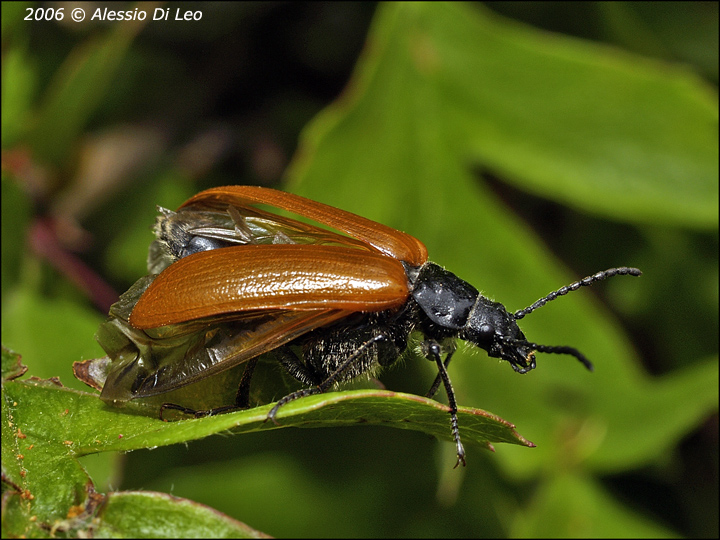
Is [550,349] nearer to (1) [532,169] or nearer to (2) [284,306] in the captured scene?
(2) [284,306]

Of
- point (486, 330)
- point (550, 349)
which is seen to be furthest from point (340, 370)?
point (550, 349)

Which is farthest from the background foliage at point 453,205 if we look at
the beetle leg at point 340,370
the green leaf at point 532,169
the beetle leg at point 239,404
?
the beetle leg at point 239,404

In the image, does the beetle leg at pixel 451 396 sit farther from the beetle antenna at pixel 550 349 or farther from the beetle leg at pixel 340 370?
the beetle antenna at pixel 550 349

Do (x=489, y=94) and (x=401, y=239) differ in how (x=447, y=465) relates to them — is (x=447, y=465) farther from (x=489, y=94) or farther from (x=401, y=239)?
(x=489, y=94)

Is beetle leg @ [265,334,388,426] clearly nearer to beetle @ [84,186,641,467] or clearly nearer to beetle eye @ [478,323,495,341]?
beetle @ [84,186,641,467]

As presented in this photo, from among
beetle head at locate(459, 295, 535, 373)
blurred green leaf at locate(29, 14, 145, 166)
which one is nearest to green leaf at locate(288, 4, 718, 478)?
beetle head at locate(459, 295, 535, 373)

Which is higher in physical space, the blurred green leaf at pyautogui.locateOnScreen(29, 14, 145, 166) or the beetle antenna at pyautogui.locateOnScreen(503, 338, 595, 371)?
the blurred green leaf at pyautogui.locateOnScreen(29, 14, 145, 166)
